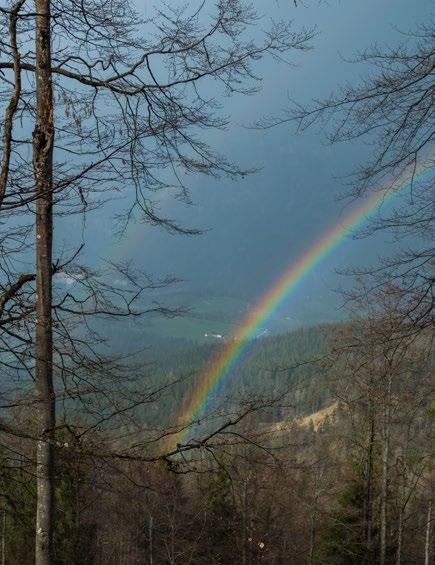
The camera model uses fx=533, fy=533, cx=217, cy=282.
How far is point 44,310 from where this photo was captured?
378cm

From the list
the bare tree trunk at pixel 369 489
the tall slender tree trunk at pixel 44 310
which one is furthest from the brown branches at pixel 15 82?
the bare tree trunk at pixel 369 489

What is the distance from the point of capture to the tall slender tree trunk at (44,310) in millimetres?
3664

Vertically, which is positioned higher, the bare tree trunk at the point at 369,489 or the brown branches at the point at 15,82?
the brown branches at the point at 15,82

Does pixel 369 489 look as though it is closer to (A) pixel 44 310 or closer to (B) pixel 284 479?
(B) pixel 284 479

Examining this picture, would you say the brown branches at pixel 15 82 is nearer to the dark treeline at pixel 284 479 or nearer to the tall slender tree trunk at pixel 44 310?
the tall slender tree trunk at pixel 44 310

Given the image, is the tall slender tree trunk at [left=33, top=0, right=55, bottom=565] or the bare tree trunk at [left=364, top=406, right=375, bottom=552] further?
the bare tree trunk at [left=364, top=406, right=375, bottom=552]

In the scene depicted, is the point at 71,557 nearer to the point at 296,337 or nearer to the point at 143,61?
the point at 143,61

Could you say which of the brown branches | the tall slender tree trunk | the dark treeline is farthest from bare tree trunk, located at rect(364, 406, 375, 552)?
the brown branches

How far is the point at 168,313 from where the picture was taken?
4371 millimetres

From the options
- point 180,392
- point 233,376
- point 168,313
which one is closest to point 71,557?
point 168,313

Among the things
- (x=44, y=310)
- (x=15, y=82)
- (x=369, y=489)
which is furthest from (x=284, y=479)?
(x=369, y=489)

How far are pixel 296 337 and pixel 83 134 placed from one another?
366 ft

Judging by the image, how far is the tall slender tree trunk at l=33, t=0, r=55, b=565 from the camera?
3.66 meters

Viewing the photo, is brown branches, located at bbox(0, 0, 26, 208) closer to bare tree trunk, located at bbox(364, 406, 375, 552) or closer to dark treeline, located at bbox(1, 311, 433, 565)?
dark treeline, located at bbox(1, 311, 433, 565)
